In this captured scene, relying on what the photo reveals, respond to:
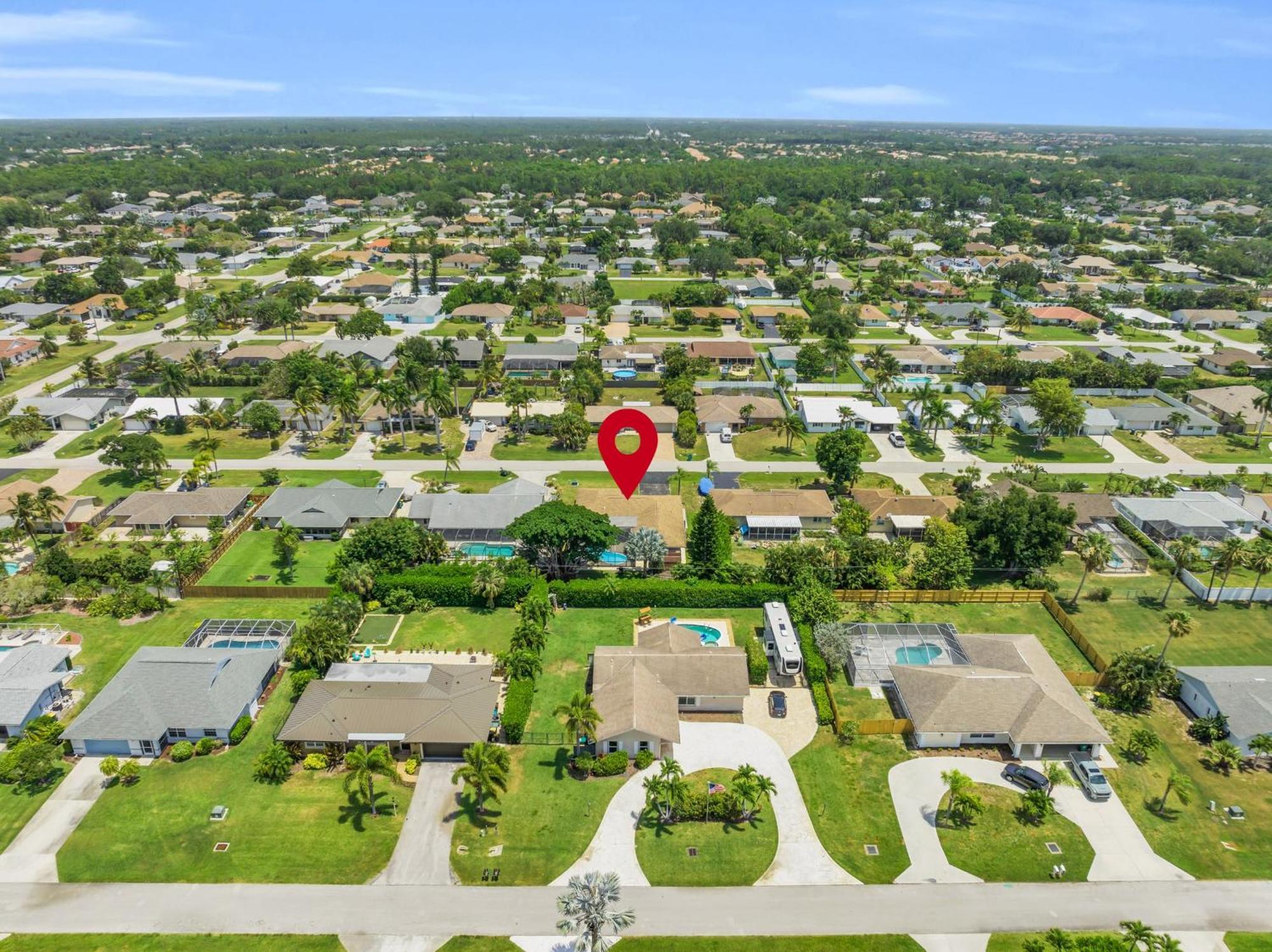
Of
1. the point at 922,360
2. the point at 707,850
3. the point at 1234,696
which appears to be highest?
the point at 922,360

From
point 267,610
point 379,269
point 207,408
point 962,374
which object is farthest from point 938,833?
point 379,269

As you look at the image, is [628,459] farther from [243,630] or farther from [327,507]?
[243,630]

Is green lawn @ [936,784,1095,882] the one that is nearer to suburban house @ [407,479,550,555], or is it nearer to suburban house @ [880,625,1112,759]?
suburban house @ [880,625,1112,759]

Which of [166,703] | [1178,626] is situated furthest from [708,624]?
[166,703]

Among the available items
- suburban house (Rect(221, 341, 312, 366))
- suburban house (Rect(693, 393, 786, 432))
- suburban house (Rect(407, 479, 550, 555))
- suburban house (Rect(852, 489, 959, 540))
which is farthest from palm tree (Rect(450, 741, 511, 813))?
suburban house (Rect(221, 341, 312, 366))

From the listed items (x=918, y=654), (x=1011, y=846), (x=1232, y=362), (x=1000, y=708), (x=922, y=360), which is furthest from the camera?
(x=922, y=360)

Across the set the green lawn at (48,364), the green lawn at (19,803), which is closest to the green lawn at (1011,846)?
the green lawn at (19,803)

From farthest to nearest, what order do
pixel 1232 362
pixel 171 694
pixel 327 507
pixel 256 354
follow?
pixel 1232 362
pixel 256 354
pixel 327 507
pixel 171 694
